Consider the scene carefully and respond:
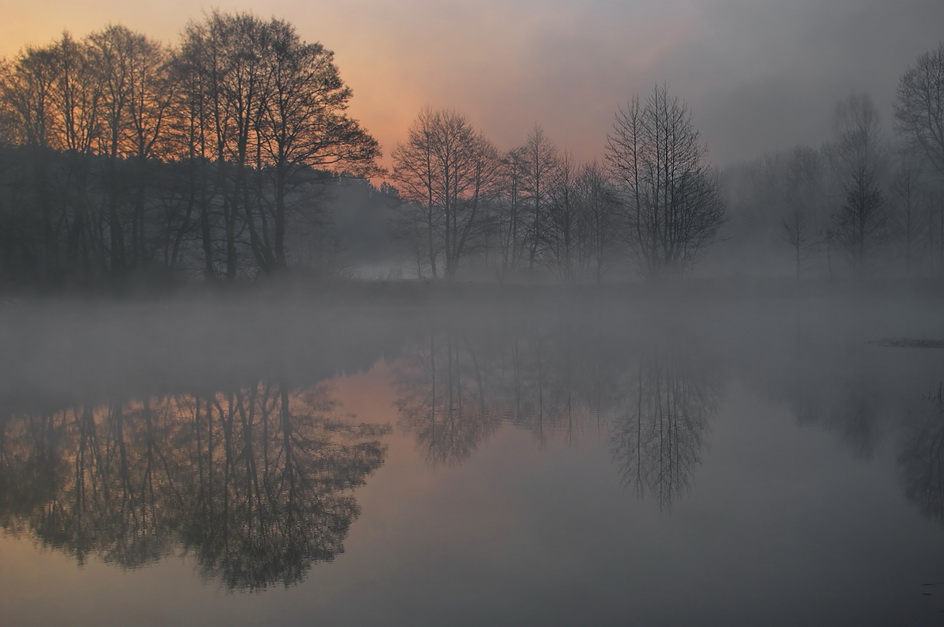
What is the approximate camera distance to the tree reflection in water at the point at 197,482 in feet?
18.7

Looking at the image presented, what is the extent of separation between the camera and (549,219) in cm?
4444

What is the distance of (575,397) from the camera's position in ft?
38.8

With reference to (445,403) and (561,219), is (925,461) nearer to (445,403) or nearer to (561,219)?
(445,403)

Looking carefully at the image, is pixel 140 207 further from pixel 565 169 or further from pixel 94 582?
pixel 94 582

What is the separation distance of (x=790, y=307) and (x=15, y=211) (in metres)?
36.4

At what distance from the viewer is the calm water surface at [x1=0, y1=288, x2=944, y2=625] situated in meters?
4.72

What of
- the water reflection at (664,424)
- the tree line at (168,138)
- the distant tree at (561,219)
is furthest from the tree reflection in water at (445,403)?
the distant tree at (561,219)

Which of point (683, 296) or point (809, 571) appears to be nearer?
point (809, 571)

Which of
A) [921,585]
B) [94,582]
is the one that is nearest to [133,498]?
[94,582]

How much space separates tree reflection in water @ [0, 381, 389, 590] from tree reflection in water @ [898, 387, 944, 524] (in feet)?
16.7

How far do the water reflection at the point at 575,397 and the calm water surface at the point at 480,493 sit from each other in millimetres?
72

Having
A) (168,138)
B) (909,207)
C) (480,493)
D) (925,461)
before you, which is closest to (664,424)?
(925,461)

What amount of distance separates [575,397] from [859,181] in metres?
39.6

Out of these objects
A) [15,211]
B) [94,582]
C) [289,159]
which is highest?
[289,159]
